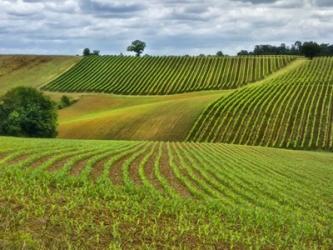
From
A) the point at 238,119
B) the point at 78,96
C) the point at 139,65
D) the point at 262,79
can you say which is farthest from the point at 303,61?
the point at 238,119

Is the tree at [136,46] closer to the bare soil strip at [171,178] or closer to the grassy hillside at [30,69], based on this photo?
the grassy hillside at [30,69]

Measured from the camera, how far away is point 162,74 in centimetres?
13538

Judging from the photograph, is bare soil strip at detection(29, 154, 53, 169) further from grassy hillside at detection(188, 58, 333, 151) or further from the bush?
the bush

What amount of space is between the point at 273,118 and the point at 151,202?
6111 cm

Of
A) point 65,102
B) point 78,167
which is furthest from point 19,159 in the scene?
point 65,102

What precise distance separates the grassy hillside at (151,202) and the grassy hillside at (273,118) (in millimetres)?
35876

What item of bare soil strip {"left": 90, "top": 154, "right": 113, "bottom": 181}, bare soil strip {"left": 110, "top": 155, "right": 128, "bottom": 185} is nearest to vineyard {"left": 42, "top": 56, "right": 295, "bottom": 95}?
bare soil strip {"left": 110, "top": 155, "right": 128, "bottom": 185}

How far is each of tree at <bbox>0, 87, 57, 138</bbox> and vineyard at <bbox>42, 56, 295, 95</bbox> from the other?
1623 inches

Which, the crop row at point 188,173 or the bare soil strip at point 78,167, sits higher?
the bare soil strip at point 78,167

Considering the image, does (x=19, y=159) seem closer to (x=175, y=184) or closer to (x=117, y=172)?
(x=117, y=172)

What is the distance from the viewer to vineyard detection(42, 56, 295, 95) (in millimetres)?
123625

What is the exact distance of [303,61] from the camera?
142 metres

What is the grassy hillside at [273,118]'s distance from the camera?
73.8 m

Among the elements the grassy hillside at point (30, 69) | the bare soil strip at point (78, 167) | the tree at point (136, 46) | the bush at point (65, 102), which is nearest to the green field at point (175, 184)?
the bare soil strip at point (78, 167)
